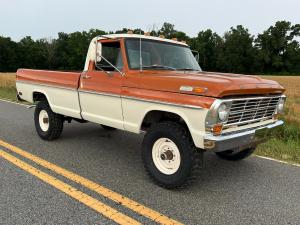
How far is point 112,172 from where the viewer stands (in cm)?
488

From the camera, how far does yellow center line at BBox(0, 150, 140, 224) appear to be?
346 centimetres

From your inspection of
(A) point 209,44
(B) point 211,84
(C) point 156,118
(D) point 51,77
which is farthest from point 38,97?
(A) point 209,44

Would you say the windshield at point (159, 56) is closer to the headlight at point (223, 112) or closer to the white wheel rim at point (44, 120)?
the headlight at point (223, 112)

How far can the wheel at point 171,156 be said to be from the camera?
13.5 ft

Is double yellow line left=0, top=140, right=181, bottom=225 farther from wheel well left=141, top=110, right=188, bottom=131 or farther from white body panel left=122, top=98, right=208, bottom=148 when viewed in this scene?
wheel well left=141, top=110, right=188, bottom=131

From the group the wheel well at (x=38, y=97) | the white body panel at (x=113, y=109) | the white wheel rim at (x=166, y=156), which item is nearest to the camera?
the white body panel at (x=113, y=109)

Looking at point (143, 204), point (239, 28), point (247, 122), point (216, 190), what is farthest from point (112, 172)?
point (239, 28)

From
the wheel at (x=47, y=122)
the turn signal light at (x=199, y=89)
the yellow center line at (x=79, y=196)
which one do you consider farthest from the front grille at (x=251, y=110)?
the wheel at (x=47, y=122)

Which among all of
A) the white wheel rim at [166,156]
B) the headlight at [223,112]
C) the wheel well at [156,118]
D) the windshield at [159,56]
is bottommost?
the white wheel rim at [166,156]

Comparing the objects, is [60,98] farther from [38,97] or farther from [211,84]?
[211,84]

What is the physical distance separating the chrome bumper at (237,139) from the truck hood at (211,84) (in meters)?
0.49

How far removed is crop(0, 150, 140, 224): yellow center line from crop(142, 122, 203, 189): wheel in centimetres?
96

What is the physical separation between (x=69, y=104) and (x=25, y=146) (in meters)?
1.17

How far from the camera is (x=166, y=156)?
439 cm
